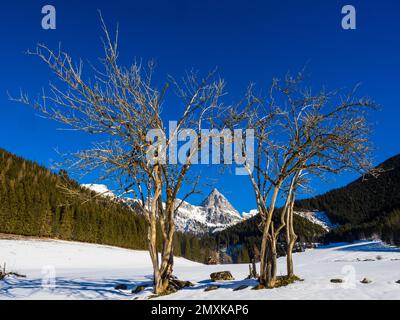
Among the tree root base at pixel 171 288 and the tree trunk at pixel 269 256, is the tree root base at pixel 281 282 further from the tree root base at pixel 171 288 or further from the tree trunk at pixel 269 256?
the tree root base at pixel 171 288

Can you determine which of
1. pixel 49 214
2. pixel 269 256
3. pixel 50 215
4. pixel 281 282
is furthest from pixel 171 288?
pixel 50 215

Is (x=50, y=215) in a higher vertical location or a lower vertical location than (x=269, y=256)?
higher

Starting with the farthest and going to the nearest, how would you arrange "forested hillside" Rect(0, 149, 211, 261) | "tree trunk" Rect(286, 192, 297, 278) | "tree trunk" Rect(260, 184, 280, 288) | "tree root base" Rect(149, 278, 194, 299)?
"forested hillside" Rect(0, 149, 211, 261) < "tree trunk" Rect(286, 192, 297, 278) < "tree trunk" Rect(260, 184, 280, 288) < "tree root base" Rect(149, 278, 194, 299)

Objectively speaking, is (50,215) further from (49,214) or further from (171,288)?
(171,288)

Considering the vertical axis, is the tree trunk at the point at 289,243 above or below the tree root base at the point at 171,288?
above

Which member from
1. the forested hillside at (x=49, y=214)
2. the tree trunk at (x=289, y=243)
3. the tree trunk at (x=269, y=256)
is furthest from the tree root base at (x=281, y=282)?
the forested hillside at (x=49, y=214)

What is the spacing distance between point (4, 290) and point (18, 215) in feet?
151

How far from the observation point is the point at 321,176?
54.7ft

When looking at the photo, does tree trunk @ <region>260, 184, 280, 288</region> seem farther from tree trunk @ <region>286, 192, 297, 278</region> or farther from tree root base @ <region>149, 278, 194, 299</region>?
tree root base @ <region>149, 278, 194, 299</region>

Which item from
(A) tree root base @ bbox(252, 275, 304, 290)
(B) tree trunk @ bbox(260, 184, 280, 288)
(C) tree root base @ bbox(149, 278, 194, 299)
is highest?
(B) tree trunk @ bbox(260, 184, 280, 288)

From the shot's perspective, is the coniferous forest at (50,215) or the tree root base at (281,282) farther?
the coniferous forest at (50,215)

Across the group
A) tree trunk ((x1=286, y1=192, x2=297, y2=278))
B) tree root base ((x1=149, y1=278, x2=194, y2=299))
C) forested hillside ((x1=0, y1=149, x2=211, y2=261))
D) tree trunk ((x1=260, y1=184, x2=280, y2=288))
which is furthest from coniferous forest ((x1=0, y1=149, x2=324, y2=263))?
tree trunk ((x1=260, y1=184, x2=280, y2=288))

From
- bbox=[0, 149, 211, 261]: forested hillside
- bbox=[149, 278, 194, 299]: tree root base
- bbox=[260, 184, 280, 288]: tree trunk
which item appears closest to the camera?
bbox=[149, 278, 194, 299]: tree root base
